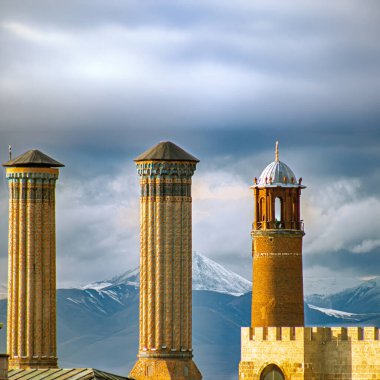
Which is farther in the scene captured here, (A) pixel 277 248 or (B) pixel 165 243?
(A) pixel 277 248

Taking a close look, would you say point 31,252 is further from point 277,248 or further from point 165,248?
point 277,248

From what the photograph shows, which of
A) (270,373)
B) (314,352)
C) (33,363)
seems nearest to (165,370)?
(33,363)

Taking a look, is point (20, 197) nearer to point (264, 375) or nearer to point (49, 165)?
point (49, 165)

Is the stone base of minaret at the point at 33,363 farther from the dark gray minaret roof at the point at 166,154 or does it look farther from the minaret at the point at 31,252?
the dark gray minaret roof at the point at 166,154

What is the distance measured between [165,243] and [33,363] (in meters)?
11.1

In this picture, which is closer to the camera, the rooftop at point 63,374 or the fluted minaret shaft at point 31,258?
the rooftop at point 63,374

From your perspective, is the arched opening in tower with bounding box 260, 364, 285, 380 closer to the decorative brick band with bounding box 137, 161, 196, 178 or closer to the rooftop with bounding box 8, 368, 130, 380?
the rooftop with bounding box 8, 368, 130, 380

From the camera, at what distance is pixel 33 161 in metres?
109

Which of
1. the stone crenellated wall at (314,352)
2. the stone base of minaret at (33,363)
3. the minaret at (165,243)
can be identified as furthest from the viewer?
the stone base of minaret at (33,363)

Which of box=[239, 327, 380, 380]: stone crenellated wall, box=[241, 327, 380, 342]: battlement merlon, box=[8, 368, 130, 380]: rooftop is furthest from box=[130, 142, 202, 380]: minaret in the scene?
box=[239, 327, 380, 380]: stone crenellated wall

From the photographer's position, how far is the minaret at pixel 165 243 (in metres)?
104

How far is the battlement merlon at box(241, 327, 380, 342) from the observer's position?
86.2 metres

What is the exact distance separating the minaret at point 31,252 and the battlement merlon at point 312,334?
886 inches

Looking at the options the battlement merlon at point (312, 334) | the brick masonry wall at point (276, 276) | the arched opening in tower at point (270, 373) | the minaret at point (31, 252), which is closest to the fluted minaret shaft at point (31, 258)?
the minaret at point (31, 252)
